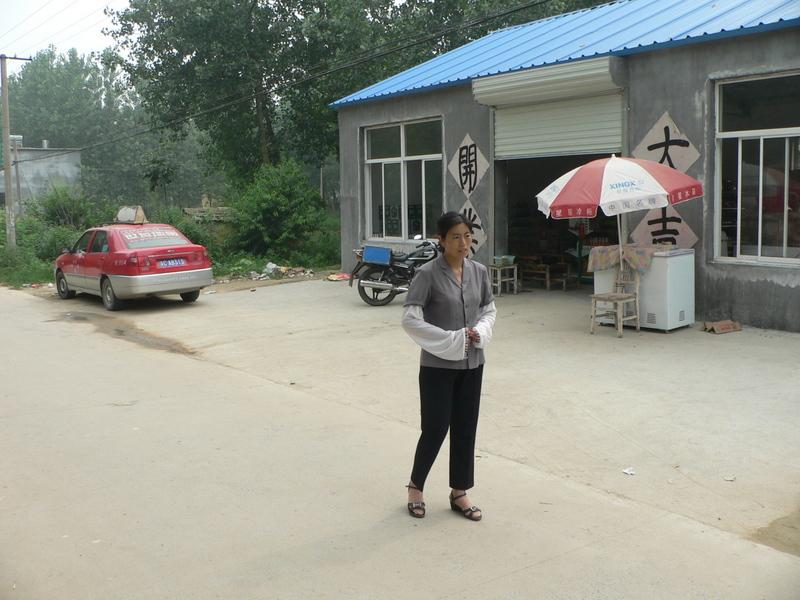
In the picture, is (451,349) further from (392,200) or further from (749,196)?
(392,200)

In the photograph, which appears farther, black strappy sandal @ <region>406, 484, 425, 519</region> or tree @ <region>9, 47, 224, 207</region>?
tree @ <region>9, 47, 224, 207</region>

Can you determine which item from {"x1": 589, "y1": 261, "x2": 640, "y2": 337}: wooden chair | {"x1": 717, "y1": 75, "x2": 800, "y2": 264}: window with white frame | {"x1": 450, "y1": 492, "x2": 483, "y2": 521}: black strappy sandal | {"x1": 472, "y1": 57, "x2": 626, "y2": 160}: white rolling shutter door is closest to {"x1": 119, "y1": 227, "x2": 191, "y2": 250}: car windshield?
{"x1": 472, "y1": 57, "x2": 626, "y2": 160}: white rolling shutter door

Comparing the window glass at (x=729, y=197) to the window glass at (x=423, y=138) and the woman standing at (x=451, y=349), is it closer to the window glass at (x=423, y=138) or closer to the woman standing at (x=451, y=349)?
the window glass at (x=423, y=138)

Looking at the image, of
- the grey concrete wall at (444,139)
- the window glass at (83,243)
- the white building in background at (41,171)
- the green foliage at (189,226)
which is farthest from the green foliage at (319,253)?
the white building in background at (41,171)

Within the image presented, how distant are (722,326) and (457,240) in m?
7.08

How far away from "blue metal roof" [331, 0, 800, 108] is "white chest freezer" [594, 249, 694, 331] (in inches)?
116

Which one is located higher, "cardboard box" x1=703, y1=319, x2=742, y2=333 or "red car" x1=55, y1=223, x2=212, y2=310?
"red car" x1=55, y1=223, x2=212, y2=310

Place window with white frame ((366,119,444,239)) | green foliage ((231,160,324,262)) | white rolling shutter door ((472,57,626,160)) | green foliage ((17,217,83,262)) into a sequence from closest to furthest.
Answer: white rolling shutter door ((472,57,626,160))
window with white frame ((366,119,444,239))
green foliage ((231,160,324,262))
green foliage ((17,217,83,262))

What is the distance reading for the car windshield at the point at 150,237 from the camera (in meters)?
14.2

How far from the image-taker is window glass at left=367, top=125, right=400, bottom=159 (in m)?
16.9

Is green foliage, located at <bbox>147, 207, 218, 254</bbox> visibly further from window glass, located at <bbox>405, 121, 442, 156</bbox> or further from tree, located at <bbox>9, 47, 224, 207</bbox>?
tree, located at <bbox>9, 47, 224, 207</bbox>

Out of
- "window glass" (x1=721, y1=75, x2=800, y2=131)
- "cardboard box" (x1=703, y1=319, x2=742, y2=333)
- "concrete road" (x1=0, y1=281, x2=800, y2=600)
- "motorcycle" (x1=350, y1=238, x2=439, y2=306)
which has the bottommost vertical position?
"concrete road" (x1=0, y1=281, x2=800, y2=600)

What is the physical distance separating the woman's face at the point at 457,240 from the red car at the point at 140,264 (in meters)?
10.3

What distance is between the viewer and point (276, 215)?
22516 mm
